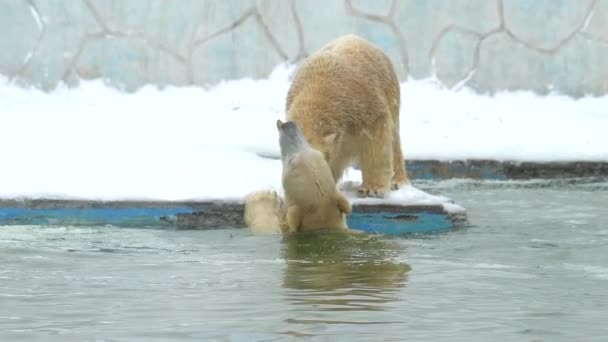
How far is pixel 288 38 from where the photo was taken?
11.9 meters

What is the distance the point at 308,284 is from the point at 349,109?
206 centimetres

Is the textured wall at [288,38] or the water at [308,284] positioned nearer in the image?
the water at [308,284]

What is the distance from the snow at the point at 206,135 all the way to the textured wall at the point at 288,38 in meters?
0.17

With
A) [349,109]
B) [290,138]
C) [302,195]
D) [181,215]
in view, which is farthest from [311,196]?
[181,215]

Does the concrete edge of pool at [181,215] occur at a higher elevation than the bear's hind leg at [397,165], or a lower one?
lower

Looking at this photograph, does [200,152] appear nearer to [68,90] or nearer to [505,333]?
[68,90]

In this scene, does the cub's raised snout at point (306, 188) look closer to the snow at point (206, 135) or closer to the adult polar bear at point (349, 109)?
the adult polar bear at point (349, 109)

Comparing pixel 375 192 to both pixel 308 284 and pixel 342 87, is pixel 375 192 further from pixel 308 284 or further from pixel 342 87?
pixel 308 284

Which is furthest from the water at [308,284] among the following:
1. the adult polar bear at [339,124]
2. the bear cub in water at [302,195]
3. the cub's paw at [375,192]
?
the cub's paw at [375,192]

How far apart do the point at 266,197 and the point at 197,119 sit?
413cm

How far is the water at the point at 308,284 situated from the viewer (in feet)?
13.9

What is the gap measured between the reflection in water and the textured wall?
5359 millimetres

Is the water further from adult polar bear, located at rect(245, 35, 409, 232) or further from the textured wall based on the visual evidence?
the textured wall

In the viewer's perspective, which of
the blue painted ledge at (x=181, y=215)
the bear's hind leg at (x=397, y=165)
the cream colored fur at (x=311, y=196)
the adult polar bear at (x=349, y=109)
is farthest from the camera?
the bear's hind leg at (x=397, y=165)
